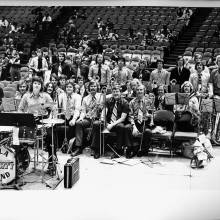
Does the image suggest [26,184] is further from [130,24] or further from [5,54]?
[130,24]

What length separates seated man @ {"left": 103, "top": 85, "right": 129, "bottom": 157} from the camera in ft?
24.4

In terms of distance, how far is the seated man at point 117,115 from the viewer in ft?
24.4

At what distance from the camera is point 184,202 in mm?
5359

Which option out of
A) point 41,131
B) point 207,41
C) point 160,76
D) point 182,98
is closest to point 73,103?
point 41,131

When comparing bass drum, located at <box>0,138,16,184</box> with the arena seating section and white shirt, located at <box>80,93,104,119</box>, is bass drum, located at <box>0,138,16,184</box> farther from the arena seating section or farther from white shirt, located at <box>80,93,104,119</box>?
the arena seating section

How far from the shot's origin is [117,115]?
7.55 m

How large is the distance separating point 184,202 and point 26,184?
2.23 meters

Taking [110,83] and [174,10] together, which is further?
[174,10]

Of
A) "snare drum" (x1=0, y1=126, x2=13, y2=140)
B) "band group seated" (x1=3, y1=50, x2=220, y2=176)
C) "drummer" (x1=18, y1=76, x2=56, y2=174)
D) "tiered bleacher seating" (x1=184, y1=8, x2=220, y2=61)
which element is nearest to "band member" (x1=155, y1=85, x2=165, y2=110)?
"band group seated" (x1=3, y1=50, x2=220, y2=176)

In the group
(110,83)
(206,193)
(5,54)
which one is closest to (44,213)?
(206,193)

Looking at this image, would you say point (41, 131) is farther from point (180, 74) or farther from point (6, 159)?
point (180, 74)

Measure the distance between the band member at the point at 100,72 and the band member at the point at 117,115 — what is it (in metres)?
2.40

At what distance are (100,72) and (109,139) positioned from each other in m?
2.72

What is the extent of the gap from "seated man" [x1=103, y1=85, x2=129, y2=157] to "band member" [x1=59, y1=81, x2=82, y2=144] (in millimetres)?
565
